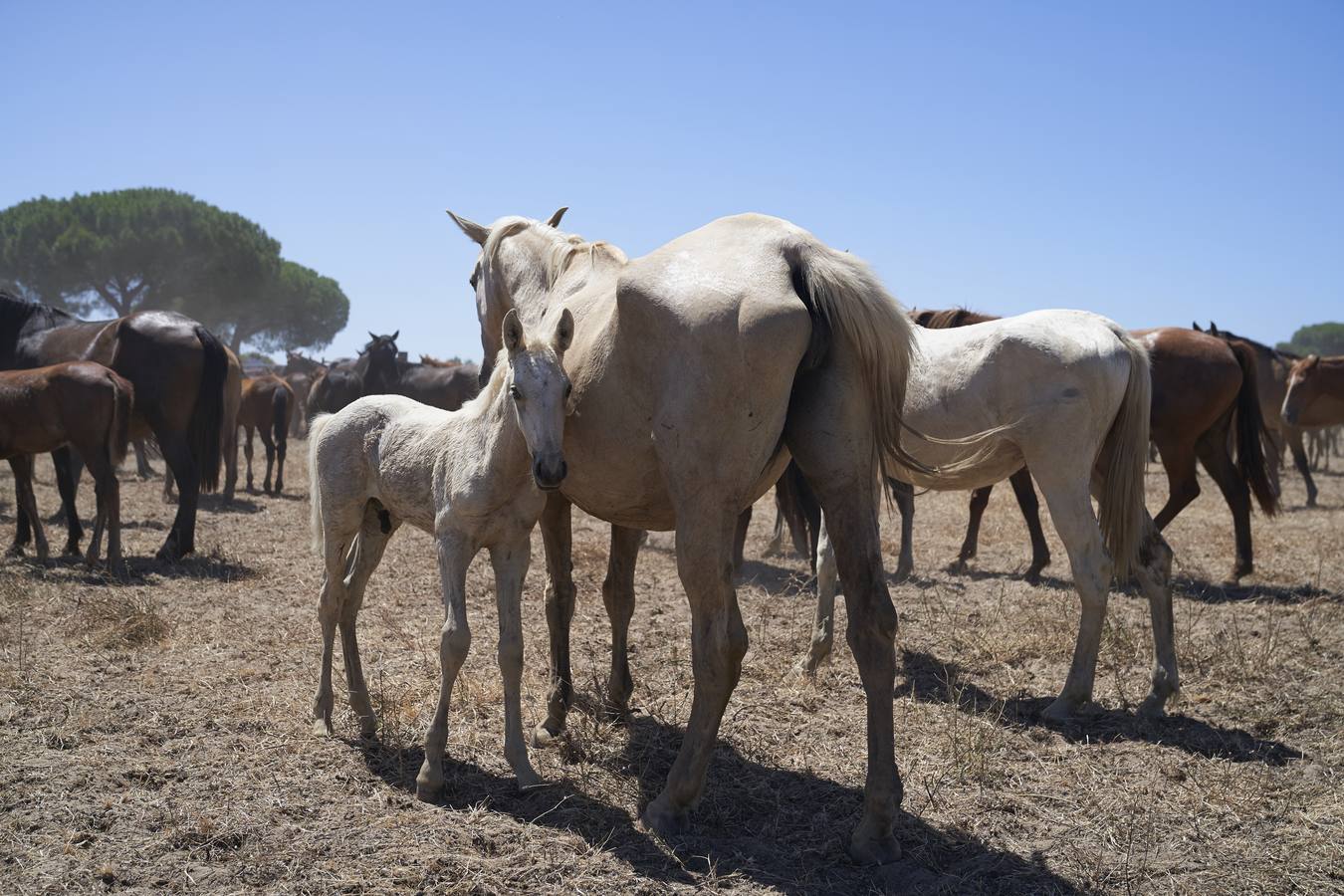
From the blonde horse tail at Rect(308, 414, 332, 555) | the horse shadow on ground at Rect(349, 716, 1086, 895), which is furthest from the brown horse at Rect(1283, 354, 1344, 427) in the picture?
the blonde horse tail at Rect(308, 414, 332, 555)

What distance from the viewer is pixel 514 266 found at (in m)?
4.95

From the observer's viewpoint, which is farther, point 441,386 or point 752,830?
point 441,386

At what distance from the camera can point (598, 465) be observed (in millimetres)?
3840

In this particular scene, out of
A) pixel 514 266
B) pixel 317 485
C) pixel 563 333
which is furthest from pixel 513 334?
pixel 317 485

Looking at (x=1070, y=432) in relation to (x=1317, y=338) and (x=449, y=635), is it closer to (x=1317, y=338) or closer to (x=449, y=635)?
(x=449, y=635)

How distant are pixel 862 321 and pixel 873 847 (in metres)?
2.04

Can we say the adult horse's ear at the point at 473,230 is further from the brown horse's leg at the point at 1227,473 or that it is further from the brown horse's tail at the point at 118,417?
A: the brown horse's leg at the point at 1227,473

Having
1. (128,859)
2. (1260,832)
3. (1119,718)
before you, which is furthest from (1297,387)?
(128,859)

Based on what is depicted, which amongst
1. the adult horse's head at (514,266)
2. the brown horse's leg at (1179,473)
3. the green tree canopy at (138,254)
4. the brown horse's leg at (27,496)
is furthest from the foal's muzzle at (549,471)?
the green tree canopy at (138,254)

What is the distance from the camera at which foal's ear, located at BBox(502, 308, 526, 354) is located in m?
3.51

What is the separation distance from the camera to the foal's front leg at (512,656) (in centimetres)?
384

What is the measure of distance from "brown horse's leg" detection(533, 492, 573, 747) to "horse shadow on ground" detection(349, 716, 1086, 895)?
0.46 m

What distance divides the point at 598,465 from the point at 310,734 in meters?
2.01

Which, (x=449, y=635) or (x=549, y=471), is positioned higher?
(x=549, y=471)
